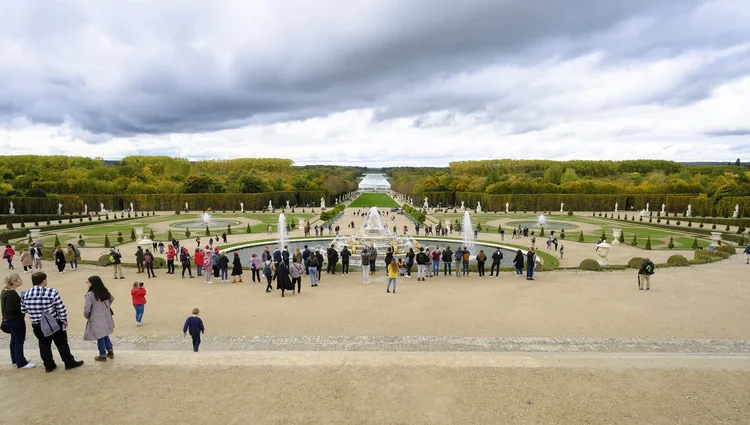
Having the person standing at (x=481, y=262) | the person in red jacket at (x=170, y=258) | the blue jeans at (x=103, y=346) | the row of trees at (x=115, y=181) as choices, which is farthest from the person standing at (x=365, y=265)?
the row of trees at (x=115, y=181)

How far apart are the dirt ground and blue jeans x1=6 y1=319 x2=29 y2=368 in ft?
0.80

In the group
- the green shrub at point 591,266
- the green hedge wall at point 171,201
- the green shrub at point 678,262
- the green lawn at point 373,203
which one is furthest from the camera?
the green lawn at point 373,203

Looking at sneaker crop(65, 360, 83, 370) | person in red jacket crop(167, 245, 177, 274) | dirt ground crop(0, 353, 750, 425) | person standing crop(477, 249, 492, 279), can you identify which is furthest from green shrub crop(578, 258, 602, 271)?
sneaker crop(65, 360, 83, 370)

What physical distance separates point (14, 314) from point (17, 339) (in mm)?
591

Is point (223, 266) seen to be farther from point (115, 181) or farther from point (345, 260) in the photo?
point (115, 181)

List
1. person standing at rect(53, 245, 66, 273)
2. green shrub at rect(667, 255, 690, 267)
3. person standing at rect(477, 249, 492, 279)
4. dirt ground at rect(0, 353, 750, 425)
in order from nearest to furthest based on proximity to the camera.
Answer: dirt ground at rect(0, 353, 750, 425) < person standing at rect(477, 249, 492, 279) < person standing at rect(53, 245, 66, 273) < green shrub at rect(667, 255, 690, 267)

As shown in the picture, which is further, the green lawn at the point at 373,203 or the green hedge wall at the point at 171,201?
the green lawn at the point at 373,203

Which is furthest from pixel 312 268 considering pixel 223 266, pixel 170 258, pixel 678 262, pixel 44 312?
pixel 678 262

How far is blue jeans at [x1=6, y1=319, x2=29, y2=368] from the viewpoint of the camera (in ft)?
21.4

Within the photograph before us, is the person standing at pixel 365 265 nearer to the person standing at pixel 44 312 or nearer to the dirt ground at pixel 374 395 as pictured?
the dirt ground at pixel 374 395

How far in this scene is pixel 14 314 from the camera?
→ 639 centimetres

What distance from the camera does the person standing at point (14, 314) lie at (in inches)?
247

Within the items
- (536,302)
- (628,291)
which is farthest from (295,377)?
(628,291)

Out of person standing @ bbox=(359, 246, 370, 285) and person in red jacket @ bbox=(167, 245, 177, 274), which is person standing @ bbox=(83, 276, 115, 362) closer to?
person standing @ bbox=(359, 246, 370, 285)
